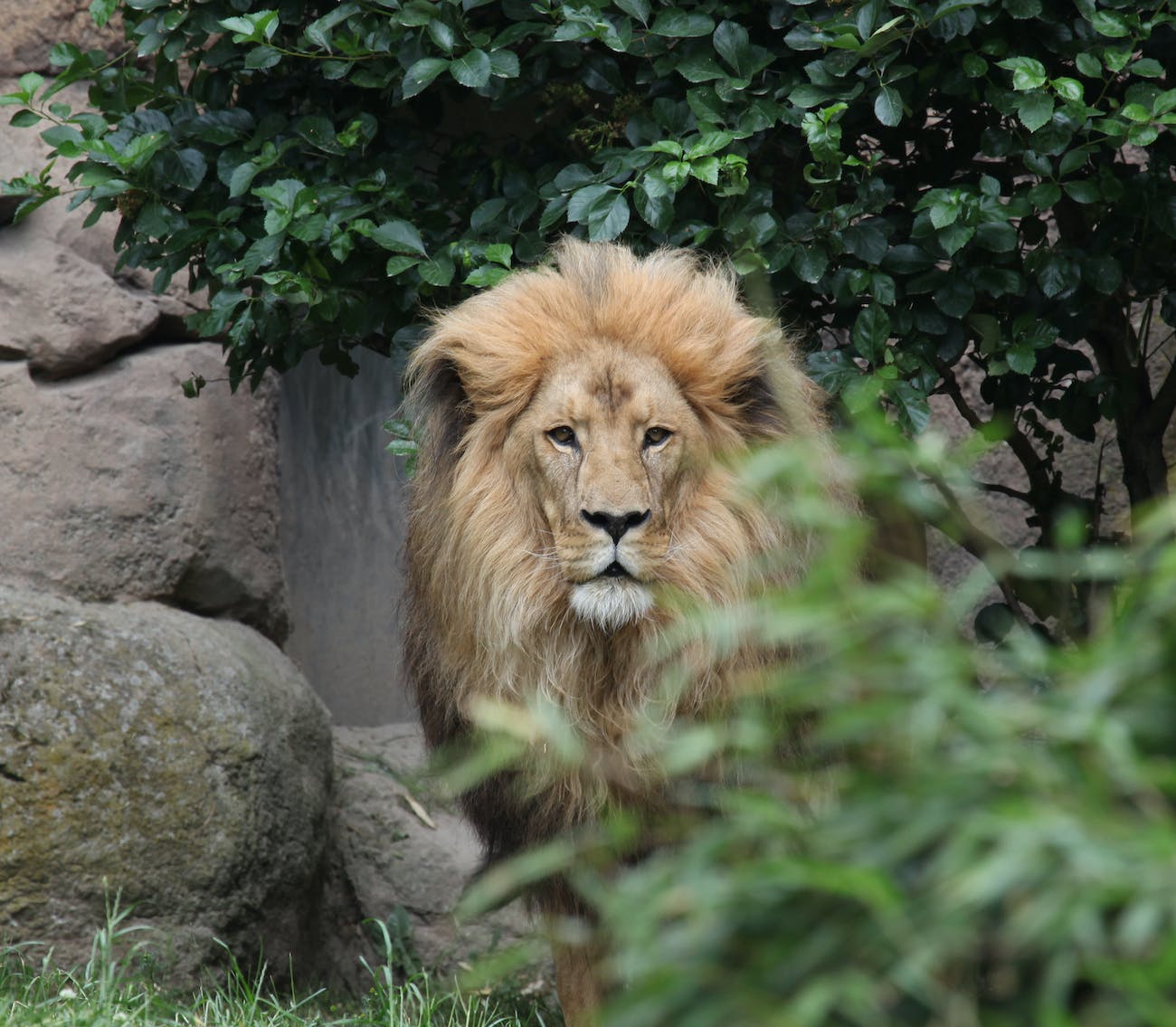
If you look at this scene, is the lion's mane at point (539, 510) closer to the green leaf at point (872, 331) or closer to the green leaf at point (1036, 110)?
the green leaf at point (872, 331)

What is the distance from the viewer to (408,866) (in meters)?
5.03

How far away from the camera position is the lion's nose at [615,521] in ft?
9.81

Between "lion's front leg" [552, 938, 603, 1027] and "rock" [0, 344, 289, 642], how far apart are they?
1.90m

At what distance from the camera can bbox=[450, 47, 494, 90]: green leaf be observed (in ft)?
11.0

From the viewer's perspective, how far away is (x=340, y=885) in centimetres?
498

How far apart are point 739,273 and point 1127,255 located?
98 cm

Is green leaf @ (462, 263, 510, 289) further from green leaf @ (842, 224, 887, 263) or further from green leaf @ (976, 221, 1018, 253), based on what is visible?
green leaf @ (976, 221, 1018, 253)

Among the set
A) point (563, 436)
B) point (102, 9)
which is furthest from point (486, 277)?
point (102, 9)

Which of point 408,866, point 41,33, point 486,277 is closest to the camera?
point 486,277

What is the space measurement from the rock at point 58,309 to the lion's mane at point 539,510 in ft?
5.19

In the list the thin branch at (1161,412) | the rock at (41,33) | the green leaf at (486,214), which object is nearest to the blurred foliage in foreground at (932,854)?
the green leaf at (486,214)

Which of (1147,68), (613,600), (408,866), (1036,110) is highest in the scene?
(1147,68)

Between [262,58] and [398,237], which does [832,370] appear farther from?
[262,58]

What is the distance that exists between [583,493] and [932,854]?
1838 mm
